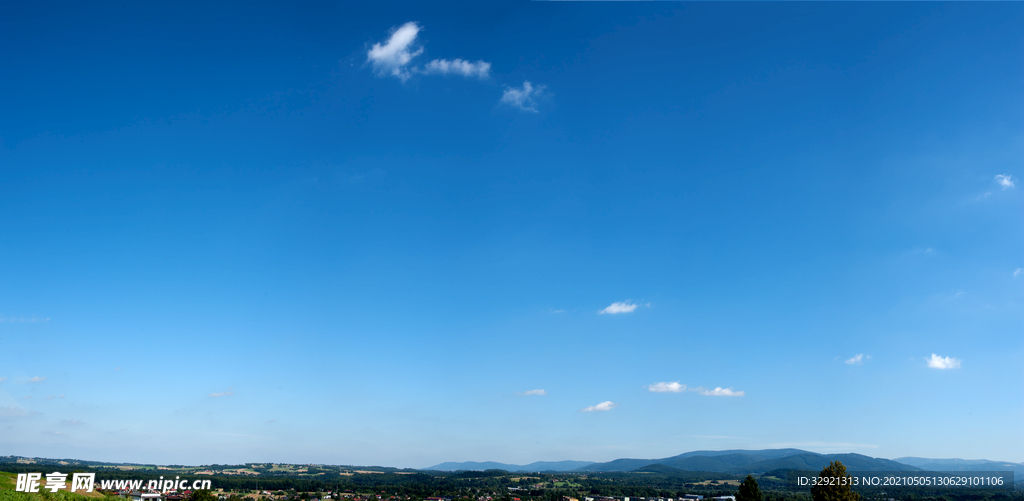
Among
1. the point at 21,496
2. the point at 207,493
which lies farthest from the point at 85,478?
the point at 207,493

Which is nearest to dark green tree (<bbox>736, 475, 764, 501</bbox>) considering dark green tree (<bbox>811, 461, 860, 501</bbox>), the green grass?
dark green tree (<bbox>811, 461, 860, 501</bbox>)

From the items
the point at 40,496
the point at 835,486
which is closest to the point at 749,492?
the point at 835,486

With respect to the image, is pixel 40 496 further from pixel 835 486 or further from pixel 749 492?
pixel 835 486

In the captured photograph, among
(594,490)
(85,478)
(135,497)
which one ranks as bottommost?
(594,490)

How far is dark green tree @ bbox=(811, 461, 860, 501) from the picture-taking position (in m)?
35.1

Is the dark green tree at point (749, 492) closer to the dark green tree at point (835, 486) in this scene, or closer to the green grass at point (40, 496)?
the dark green tree at point (835, 486)

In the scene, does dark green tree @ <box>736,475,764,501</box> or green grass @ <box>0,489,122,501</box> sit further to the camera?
dark green tree @ <box>736,475,764,501</box>

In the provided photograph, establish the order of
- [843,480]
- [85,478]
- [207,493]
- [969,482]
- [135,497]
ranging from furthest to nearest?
[969,482] < [135,497] < [207,493] < [85,478] < [843,480]

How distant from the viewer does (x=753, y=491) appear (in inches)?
1784

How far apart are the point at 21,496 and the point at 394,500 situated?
305 ft

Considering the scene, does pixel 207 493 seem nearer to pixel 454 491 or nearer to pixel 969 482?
pixel 454 491

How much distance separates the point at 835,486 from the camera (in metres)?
35.4

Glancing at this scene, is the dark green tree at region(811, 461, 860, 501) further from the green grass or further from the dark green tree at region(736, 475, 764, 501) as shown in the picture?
the green grass

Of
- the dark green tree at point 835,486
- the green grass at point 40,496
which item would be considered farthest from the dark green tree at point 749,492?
the green grass at point 40,496
